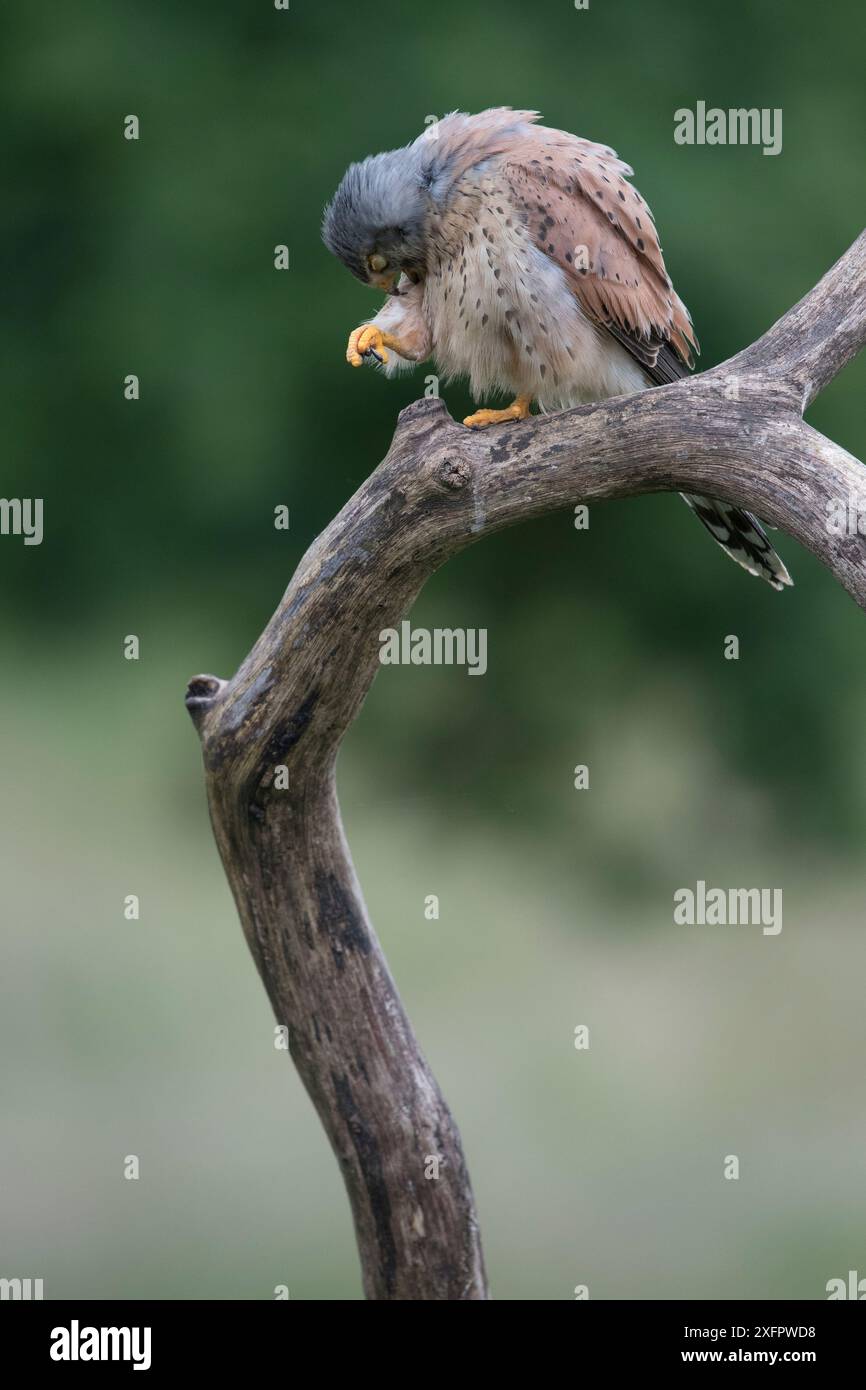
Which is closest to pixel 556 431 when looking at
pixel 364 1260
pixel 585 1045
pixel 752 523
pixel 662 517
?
pixel 752 523

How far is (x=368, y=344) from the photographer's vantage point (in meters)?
2.57

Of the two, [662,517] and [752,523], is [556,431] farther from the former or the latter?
[662,517]

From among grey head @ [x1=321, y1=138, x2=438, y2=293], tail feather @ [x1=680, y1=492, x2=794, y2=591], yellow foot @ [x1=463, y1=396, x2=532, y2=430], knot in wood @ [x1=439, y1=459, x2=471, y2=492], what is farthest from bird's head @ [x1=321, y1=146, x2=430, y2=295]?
tail feather @ [x1=680, y1=492, x2=794, y2=591]

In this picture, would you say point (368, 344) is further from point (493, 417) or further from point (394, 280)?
point (493, 417)

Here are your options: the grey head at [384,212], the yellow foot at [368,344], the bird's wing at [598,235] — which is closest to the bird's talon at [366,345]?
the yellow foot at [368,344]

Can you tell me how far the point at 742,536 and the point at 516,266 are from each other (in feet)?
2.14

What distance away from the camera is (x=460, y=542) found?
7.77 feet

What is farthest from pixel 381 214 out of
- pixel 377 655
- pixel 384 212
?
pixel 377 655

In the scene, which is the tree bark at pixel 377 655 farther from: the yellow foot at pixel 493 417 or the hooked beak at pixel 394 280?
the hooked beak at pixel 394 280

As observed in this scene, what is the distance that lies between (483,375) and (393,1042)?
1.32 m

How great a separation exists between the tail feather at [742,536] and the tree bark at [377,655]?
38 centimetres

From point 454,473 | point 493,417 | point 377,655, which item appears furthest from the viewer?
point 377,655

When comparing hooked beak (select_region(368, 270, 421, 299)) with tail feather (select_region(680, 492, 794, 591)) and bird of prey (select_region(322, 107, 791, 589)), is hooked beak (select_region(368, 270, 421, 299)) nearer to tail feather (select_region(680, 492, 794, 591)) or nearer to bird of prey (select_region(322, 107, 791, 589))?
bird of prey (select_region(322, 107, 791, 589))

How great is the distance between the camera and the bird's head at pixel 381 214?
2.47 meters
